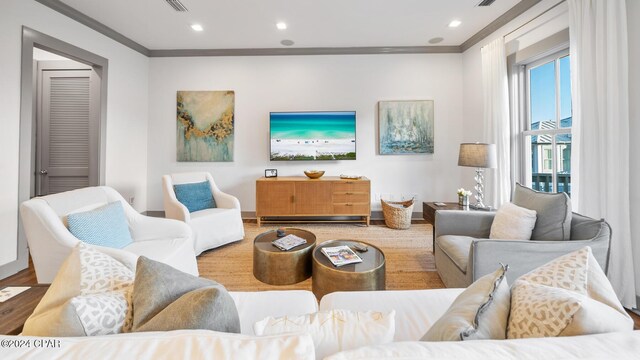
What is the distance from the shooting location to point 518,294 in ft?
2.52

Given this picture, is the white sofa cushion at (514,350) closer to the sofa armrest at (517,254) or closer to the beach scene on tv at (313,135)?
the sofa armrest at (517,254)

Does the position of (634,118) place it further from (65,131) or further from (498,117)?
(65,131)

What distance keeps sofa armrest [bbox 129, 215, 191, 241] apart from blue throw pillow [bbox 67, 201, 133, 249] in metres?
0.08

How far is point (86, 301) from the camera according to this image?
0.70m

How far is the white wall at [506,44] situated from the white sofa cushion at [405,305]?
276 cm

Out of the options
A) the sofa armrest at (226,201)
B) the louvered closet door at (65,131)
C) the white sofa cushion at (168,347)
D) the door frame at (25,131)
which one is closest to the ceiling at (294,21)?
the door frame at (25,131)

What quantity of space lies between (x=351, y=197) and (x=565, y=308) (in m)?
3.19

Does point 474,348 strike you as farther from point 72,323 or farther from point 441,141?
point 441,141

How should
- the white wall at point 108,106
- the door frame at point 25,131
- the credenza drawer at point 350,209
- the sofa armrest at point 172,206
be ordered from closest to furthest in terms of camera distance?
the white wall at point 108,106
the door frame at point 25,131
the sofa armrest at point 172,206
the credenza drawer at point 350,209

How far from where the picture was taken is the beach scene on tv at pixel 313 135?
4.09 meters

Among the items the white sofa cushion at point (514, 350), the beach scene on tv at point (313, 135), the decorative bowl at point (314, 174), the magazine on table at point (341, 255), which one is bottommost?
the magazine on table at point (341, 255)

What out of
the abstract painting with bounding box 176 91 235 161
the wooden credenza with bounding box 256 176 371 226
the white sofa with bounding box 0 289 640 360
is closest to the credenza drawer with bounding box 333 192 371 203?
the wooden credenza with bounding box 256 176 371 226

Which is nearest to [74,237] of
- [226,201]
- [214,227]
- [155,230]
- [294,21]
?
[155,230]

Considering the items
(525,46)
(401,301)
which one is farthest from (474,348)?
(525,46)
